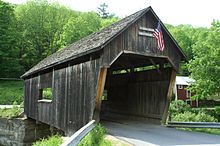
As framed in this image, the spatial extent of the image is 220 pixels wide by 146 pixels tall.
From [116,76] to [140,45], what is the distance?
20.6 ft

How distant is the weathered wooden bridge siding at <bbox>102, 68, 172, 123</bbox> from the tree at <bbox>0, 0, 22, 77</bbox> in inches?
1022

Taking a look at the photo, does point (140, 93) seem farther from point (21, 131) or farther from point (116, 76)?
point (21, 131)

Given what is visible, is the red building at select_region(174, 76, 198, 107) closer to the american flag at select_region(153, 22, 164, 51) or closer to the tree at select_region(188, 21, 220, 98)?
the tree at select_region(188, 21, 220, 98)

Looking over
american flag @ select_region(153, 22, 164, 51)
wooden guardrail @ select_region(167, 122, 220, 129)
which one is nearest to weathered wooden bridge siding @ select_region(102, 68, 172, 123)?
wooden guardrail @ select_region(167, 122, 220, 129)

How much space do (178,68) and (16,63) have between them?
33095mm

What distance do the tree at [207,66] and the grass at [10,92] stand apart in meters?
18.6

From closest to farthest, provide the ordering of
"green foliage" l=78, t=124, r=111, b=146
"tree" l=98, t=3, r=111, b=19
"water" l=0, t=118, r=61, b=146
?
1. "green foliage" l=78, t=124, r=111, b=146
2. "water" l=0, t=118, r=61, b=146
3. "tree" l=98, t=3, r=111, b=19

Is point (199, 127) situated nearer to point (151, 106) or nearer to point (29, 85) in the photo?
point (151, 106)

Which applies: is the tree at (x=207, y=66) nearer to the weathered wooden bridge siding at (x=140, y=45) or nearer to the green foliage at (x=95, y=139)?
the weathered wooden bridge siding at (x=140, y=45)

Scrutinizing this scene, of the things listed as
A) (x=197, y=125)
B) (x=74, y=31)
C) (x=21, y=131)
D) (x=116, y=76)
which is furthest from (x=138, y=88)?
(x=74, y=31)

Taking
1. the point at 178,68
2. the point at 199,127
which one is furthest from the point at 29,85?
the point at 199,127

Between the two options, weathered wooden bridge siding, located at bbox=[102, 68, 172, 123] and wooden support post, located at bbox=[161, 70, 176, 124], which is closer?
wooden support post, located at bbox=[161, 70, 176, 124]

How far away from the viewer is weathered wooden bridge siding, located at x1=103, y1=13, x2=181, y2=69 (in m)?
11.0

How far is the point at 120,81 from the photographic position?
17.2 m
